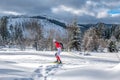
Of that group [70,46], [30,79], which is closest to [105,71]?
[30,79]

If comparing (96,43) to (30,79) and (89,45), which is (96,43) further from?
(30,79)

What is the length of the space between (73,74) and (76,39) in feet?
182

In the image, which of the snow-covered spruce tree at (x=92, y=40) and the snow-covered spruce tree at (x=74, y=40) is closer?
the snow-covered spruce tree at (x=74, y=40)

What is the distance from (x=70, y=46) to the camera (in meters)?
68.8

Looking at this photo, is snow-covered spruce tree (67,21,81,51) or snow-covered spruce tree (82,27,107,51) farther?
snow-covered spruce tree (82,27,107,51)

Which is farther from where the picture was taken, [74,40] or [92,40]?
[92,40]

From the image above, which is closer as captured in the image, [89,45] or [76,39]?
[76,39]

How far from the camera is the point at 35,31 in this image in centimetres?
10088

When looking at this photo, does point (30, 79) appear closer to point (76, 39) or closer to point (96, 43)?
point (76, 39)

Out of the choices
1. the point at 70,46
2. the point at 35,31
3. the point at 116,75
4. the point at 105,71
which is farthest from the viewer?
the point at 35,31

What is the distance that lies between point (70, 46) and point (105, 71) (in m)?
55.0

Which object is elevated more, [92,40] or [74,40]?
[74,40]

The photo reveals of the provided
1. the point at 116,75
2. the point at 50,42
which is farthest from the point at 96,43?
the point at 116,75

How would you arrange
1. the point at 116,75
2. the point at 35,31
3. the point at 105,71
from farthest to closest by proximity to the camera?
the point at 35,31, the point at 105,71, the point at 116,75
